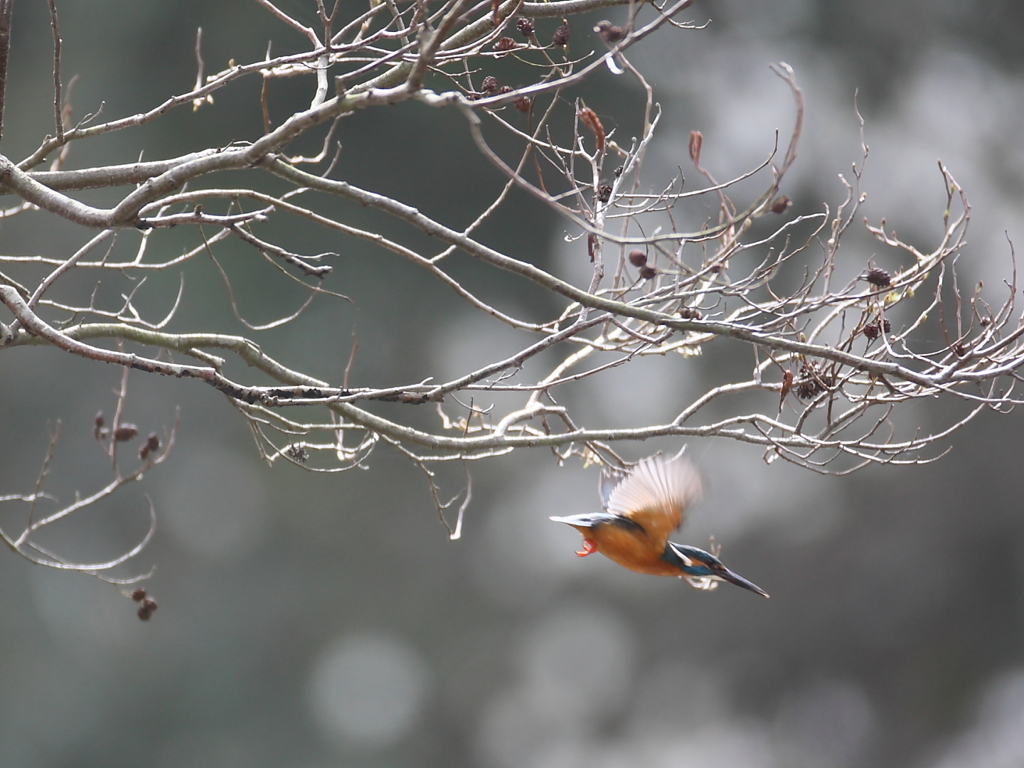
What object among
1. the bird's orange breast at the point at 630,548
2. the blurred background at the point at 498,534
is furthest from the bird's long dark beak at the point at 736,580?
the blurred background at the point at 498,534

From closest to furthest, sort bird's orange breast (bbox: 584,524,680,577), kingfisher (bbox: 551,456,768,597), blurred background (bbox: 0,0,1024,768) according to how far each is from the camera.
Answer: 1. kingfisher (bbox: 551,456,768,597)
2. bird's orange breast (bbox: 584,524,680,577)
3. blurred background (bbox: 0,0,1024,768)

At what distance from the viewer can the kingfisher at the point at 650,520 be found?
1775mm

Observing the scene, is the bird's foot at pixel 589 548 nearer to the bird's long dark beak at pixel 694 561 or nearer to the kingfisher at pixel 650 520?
the kingfisher at pixel 650 520

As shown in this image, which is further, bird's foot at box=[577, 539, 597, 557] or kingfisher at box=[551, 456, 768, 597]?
bird's foot at box=[577, 539, 597, 557]

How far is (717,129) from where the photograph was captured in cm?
779

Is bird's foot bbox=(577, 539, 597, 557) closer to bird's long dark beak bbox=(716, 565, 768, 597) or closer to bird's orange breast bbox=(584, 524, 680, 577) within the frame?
bird's orange breast bbox=(584, 524, 680, 577)

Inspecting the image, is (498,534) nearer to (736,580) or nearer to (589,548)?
(589,548)

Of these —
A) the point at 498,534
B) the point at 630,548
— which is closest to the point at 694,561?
the point at 630,548

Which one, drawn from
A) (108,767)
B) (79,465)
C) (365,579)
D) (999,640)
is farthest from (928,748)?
(79,465)

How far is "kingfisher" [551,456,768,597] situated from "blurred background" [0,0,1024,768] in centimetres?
542

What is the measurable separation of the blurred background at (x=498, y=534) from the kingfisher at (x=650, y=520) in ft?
17.8

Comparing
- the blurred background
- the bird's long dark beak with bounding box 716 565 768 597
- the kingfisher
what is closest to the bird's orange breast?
the kingfisher

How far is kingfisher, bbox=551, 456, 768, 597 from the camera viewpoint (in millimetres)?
1775

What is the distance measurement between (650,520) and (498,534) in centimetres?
619
